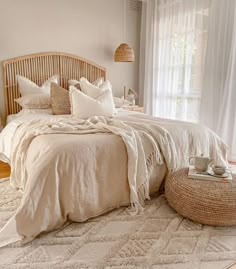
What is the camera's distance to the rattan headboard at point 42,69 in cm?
346

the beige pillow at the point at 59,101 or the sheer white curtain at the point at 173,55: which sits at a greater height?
the sheer white curtain at the point at 173,55

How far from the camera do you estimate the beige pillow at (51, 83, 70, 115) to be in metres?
3.10

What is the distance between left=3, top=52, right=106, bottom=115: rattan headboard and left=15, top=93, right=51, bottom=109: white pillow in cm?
30

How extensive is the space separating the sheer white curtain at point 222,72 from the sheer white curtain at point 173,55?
0.16 meters

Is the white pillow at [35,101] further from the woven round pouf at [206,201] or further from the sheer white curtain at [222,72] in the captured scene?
the sheer white curtain at [222,72]

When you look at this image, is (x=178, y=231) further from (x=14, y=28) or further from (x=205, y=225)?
(x=14, y=28)

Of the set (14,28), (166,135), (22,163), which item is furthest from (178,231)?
(14,28)

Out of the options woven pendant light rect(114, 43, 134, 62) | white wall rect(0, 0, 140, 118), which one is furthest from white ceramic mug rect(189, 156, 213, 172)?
white wall rect(0, 0, 140, 118)

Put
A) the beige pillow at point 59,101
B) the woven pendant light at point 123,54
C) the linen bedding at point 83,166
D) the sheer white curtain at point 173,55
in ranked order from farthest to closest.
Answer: the woven pendant light at point 123,54 → the sheer white curtain at point 173,55 → the beige pillow at point 59,101 → the linen bedding at point 83,166

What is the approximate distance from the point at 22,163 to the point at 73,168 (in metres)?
0.65

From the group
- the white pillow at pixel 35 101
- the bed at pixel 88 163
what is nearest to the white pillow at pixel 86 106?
the bed at pixel 88 163

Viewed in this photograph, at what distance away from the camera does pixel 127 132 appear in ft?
7.00

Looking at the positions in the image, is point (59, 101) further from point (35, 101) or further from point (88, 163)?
point (88, 163)

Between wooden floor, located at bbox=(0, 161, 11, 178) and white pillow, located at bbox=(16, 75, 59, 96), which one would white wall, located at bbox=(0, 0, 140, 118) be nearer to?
white pillow, located at bbox=(16, 75, 59, 96)
